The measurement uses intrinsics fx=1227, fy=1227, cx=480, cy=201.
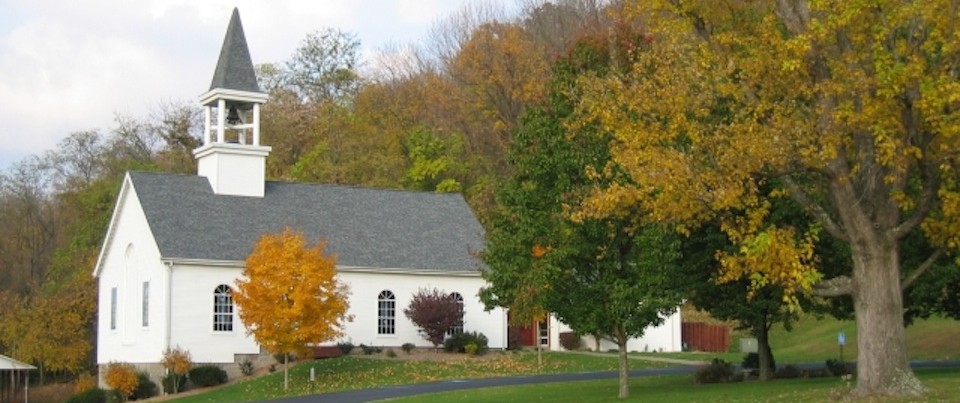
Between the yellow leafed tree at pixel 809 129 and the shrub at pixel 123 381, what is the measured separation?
22.9 m

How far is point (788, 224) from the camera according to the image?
1199 inches

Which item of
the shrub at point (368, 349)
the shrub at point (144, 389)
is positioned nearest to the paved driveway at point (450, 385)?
the shrub at point (368, 349)

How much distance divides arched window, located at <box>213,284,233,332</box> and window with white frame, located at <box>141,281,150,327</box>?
9.02 feet

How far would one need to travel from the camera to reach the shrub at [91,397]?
1673 inches

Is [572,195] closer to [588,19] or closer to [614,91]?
[614,91]

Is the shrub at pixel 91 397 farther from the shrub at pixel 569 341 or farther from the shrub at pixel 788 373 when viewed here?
the shrub at pixel 788 373

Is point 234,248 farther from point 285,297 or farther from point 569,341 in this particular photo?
point 569,341

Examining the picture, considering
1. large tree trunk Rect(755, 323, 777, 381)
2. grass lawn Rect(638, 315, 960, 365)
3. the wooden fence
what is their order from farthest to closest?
the wooden fence < grass lawn Rect(638, 315, 960, 365) < large tree trunk Rect(755, 323, 777, 381)

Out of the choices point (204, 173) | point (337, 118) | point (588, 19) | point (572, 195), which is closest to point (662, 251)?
point (572, 195)

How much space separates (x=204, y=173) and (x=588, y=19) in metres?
23.5

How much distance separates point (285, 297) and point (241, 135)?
13217mm

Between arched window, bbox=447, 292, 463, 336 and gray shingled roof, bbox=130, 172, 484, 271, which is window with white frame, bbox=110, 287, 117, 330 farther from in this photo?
arched window, bbox=447, 292, 463, 336

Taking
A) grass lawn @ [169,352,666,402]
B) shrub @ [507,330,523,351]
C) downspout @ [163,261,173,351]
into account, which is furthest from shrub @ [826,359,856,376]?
downspout @ [163,261,173,351]

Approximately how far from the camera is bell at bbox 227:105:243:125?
49688 millimetres
